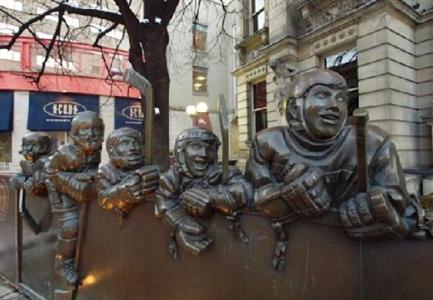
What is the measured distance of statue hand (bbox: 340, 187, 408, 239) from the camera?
1.00m

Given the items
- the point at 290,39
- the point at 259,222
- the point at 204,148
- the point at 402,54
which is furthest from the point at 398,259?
the point at 290,39

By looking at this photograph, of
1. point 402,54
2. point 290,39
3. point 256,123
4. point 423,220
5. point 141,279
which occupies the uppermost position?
point 290,39

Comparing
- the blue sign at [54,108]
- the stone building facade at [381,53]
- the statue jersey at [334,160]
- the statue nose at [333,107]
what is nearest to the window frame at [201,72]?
the blue sign at [54,108]

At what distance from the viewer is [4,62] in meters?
13.5

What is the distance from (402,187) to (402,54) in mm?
7259

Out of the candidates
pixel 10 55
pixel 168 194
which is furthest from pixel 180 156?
pixel 10 55

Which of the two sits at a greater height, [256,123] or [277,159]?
[256,123]

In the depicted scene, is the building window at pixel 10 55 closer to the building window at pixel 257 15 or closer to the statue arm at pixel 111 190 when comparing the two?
the building window at pixel 257 15

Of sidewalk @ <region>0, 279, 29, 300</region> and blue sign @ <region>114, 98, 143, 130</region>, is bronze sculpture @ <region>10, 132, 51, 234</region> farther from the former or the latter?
blue sign @ <region>114, 98, 143, 130</region>

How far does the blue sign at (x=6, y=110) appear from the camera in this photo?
13.4 metres

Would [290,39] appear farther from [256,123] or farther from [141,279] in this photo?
[141,279]

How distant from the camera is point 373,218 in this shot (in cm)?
102

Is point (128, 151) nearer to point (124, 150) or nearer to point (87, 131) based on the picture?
point (124, 150)

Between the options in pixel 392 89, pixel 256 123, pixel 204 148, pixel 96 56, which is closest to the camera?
pixel 204 148
